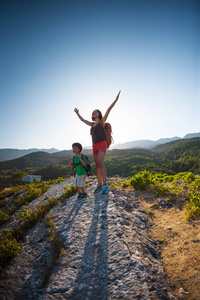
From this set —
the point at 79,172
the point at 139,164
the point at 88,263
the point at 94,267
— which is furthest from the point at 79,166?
the point at 139,164

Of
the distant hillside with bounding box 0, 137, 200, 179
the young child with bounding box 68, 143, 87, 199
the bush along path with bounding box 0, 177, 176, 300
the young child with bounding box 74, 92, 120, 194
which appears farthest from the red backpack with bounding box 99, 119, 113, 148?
the distant hillside with bounding box 0, 137, 200, 179

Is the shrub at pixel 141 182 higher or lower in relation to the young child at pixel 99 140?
lower

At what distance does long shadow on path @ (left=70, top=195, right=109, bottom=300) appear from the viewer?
5.70ft

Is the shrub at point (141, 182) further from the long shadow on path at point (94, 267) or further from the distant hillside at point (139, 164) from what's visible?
the distant hillside at point (139, 164)

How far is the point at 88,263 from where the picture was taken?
2221 millimetres

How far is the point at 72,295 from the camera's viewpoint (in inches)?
68.5

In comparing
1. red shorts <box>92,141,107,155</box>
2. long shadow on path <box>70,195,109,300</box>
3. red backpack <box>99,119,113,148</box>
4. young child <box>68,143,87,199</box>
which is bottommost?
long shadow on path <box>70,195,109,300</box>

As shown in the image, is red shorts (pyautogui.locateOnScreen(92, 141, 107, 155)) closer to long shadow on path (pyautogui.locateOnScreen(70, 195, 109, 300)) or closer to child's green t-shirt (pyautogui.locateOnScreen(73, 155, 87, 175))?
child's green t-shirt (pyautogui.locateOnScreen(73, 155, 87, 175))

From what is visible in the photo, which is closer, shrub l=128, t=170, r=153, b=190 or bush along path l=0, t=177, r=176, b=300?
bush along path l=0, t=177, r=176, b=300

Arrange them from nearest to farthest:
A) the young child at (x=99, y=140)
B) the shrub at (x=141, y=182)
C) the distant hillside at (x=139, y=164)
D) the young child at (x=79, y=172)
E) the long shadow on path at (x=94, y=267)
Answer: the long shadow on path at (x=94, y=267) → the young child at (x=99, y=140) → the young child at (x=79, y=172) → the shrub at (x=141, y=182) → the distant hillside at (x=139, y=164)

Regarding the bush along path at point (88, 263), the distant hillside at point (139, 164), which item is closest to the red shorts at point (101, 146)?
the bush along path at point (88, 263)

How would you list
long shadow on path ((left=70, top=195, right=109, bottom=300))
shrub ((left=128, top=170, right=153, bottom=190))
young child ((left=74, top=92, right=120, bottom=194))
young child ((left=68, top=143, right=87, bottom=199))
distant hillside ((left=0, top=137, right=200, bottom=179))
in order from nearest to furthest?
long shadow on path ((left=70, top=195, right=109, bottom=300)) → young child ((left=74, top=92, right=120, bottom=194)) → young child ((left=68, top=143, right=87, bottom=199)) → shrub ((left=128, top=170, right=153, bottom=190)) → distant hillside ((left=0, top=137, right=200, bottom=179))

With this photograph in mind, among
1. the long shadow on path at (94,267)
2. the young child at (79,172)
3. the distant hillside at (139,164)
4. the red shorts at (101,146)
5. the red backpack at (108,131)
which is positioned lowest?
the distant hillside at (139,164)

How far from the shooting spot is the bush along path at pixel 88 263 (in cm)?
176
